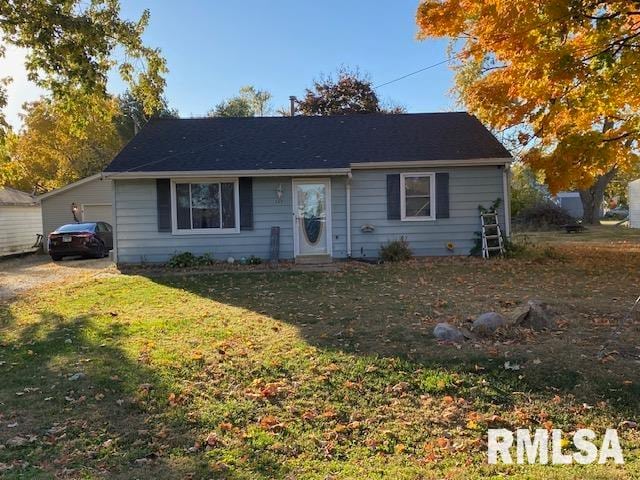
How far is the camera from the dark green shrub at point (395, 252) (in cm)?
1333

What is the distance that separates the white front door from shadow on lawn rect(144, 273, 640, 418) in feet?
10.9

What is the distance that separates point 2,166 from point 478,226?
12.1 m

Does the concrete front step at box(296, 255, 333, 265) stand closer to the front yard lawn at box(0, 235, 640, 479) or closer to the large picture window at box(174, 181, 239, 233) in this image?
the large picture window at box(174, 181, 239, 233)

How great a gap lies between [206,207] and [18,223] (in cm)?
1424

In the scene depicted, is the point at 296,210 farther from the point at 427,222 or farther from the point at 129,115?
the point at 129,115

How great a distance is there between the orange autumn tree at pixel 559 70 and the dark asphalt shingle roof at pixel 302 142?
1.28 metres

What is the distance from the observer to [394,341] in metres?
5.82

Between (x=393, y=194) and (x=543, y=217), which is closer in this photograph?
(x=393, y=194)

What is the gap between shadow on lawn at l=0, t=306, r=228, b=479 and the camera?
11.1 feet

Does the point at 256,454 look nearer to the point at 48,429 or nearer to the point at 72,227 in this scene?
the point at 48,429

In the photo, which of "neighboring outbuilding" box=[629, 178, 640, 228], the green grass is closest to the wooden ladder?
the green grass

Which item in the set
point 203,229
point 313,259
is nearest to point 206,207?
point 203,229

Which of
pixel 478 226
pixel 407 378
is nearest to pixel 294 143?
pixel 478 226

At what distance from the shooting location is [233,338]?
621cm
